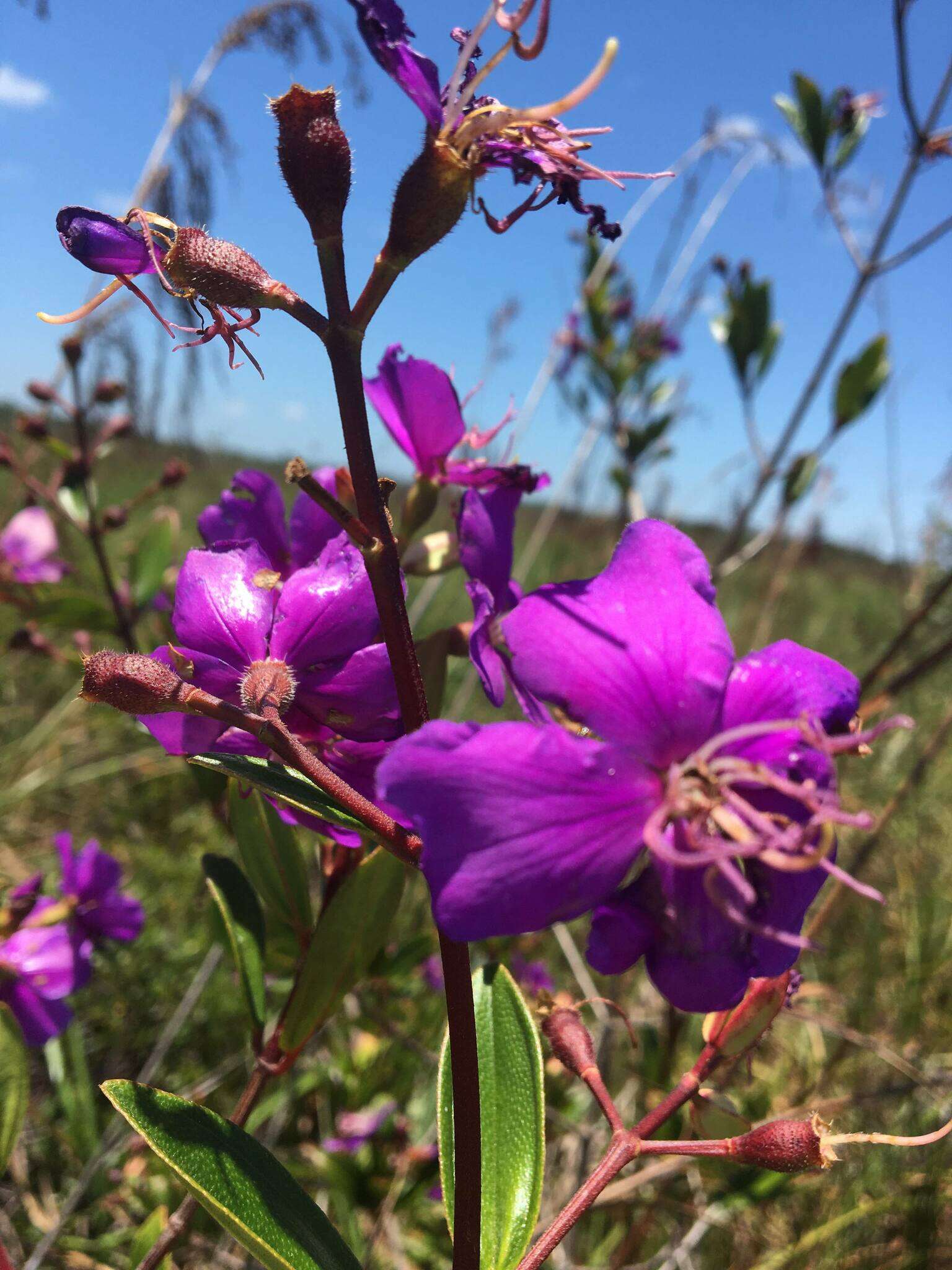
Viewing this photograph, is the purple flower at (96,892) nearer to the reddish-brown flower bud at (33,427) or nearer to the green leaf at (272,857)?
the green leaf at (272,857)

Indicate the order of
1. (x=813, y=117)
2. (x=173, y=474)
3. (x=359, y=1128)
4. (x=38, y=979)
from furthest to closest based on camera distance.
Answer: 1. (x=173, y=474)
2. (x=813, y=117)
3. (x=359, y=1128)
4. (x=38, y=979)

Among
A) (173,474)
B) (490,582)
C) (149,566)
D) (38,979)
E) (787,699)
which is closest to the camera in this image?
(787,699)

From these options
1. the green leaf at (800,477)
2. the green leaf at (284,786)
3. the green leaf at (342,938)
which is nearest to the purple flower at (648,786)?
the green leaf at (284,786)

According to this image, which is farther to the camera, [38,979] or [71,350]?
[71,350]

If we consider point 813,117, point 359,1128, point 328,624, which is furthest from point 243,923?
point 813,117

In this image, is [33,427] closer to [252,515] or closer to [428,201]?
[252,515]

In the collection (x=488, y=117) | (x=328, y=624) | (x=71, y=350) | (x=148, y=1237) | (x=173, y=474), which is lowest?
(x=148, y=1237)

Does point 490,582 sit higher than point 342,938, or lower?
higher

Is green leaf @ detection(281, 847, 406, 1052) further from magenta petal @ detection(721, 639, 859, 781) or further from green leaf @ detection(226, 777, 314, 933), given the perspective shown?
magenta petal @ detection(721, 639, 859, 781)
